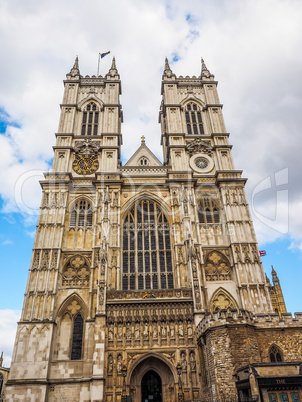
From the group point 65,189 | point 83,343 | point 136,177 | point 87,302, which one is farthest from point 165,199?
point 83,343

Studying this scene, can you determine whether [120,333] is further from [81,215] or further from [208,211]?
[208,211]

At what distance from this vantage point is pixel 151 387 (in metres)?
20.2

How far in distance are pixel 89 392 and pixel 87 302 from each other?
537 centimetres

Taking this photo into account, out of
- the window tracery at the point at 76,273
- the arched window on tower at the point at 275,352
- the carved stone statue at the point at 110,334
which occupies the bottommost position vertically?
the arched window on tower at the point at 275,352

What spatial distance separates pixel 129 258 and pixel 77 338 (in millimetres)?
6526

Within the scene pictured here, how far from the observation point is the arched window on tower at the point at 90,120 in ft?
105

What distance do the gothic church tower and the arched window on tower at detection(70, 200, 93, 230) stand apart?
0.30ft

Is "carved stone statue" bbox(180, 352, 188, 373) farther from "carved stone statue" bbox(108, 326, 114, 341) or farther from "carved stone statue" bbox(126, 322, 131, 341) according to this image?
"carved stone statue" bbox(108, 326, 114, 341)

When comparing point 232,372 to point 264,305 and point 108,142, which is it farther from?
point 108,142

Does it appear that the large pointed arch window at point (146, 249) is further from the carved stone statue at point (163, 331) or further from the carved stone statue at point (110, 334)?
the carved stone statue at point (110, 334)

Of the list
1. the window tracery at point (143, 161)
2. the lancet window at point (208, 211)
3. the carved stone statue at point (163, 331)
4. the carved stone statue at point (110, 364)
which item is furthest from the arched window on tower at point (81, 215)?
the carved stone statue at point (110, 364)

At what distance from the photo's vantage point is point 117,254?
945 inches

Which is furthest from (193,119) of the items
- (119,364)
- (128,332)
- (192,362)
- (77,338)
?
(119,364)

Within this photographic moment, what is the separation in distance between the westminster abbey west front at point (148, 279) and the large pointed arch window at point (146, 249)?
9cm
